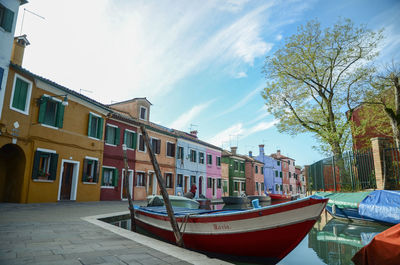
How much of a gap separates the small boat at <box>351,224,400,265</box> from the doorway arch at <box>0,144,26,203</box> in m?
12.9

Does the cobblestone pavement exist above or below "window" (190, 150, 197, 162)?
below

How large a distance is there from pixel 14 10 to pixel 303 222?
47.6 feet

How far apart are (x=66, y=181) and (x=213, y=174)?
18.0m

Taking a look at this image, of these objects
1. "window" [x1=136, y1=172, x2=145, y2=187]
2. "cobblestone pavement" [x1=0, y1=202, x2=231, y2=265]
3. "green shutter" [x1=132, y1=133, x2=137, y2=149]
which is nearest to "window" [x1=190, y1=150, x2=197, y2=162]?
"window" [x1=136, y1=172, x2=145, y2=187]

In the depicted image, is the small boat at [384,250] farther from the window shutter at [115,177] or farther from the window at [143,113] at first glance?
the window at [143,113]

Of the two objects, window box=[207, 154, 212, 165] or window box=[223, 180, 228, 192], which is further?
window box=[223, 180, 228, 192]

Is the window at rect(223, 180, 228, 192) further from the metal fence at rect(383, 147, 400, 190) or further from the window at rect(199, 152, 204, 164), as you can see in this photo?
the metal fence at rect(383, 147, 400, 190)

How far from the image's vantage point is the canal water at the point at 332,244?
631 cm

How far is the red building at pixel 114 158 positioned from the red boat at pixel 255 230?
11.6 meters

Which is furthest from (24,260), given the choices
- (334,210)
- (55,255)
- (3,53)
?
(334,210)

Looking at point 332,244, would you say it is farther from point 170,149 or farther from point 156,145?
point 170,149

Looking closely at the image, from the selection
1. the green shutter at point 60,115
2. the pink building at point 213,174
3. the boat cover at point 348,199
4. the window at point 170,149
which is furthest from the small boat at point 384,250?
the pink building at point 213,174

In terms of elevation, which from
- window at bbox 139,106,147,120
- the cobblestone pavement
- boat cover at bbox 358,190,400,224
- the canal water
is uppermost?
window at bbox 139,106,147,120

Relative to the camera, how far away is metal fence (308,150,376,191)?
11320 mm
